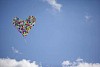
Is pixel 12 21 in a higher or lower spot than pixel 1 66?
higher

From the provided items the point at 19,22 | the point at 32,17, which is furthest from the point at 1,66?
the point at 32,17

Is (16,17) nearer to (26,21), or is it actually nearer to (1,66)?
(26,21)

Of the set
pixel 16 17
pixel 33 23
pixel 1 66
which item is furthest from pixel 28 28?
pixel 1 66

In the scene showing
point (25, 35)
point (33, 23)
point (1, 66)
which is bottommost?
point (1, 66)

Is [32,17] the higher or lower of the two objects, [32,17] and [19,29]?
the higher

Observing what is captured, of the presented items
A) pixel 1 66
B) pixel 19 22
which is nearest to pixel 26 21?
pixel 19 22

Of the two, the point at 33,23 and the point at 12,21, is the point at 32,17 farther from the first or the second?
the point at 12,21
